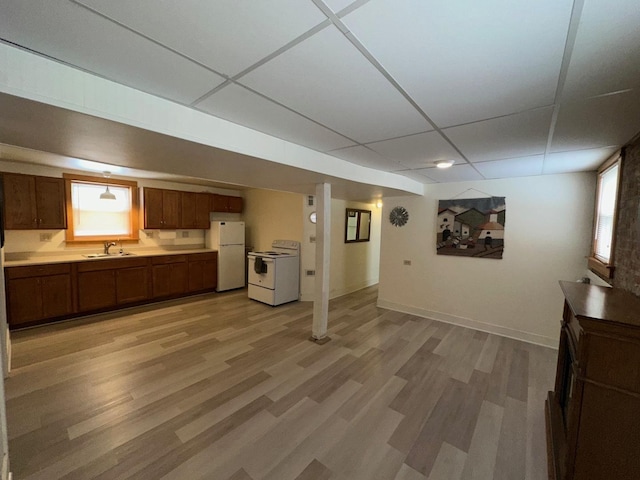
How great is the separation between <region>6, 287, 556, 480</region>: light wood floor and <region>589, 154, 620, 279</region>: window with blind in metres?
1.29

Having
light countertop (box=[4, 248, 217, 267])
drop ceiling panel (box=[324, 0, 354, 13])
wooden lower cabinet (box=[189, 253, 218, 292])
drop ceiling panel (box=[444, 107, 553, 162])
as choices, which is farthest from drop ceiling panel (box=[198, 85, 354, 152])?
wooden lower cabinet (box=[189, 253, 218, 292])

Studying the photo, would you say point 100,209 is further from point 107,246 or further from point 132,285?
point 132,285

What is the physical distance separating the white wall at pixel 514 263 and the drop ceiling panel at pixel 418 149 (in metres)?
1.57

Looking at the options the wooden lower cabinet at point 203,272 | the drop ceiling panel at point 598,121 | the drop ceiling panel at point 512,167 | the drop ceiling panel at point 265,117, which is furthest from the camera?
the wooden lower cabinet at point 203,272

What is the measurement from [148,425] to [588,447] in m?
2.81

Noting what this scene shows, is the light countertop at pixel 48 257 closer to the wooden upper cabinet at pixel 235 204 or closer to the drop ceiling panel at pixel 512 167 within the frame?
the wooden upper cabinet at pixel 235 204

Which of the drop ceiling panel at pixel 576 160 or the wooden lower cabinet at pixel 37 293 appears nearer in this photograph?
the drop ceiling panel at pixel 576 160

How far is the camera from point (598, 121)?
1.69 m

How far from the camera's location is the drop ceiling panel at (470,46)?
35.0 inches

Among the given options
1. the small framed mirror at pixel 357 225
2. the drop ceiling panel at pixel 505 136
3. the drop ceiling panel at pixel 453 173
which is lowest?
the small framed mirror at pixel 357 225

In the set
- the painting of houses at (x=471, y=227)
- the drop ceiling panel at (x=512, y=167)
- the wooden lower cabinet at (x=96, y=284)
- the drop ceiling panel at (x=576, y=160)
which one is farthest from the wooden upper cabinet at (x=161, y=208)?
the drop ceiling panel at (x=576, y=160)

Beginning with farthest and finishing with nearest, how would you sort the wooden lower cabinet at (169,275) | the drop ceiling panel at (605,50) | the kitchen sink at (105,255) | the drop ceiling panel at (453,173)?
the wooden lower cabinet at (169,275)
the kitchen sink at (105,255)
the drop ceiling panel at (453,173)
the drop ceiling panel at (605,50)

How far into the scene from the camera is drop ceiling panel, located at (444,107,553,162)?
5.68 feet

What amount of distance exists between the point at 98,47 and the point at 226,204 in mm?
5198
